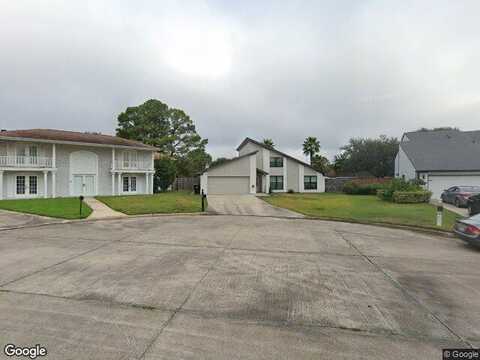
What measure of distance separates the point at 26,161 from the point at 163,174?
12478 mm

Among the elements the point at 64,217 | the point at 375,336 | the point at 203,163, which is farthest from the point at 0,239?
the point at 203,163

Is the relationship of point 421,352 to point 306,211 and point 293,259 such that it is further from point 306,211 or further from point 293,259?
point 306,211

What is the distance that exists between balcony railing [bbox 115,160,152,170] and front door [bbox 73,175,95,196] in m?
2.61

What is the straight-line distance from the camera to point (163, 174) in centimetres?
2975

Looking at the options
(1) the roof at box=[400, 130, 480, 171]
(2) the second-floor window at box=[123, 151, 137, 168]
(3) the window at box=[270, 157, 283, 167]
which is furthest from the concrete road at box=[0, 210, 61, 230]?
(1) the roof at box=[400, 130, 480, 171]

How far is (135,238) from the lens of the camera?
8.46 m

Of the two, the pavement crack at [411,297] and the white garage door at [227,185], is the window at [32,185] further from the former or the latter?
the pavement crack at [411,297]

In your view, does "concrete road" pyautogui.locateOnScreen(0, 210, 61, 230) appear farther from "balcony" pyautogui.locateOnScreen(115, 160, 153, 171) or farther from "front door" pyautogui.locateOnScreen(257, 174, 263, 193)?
"front door" pyautogui.locateOnScreen(257, 174, 263, 193)

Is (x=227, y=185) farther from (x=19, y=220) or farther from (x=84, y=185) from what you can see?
(x=19, y=220)

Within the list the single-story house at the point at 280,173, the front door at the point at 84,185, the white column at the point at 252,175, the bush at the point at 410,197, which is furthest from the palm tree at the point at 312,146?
the front door at the point at 84,185

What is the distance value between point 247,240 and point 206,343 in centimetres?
556

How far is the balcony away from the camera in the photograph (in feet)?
82.9

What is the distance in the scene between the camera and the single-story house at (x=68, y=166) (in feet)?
Result: 68.2

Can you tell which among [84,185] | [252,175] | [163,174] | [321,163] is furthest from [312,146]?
[84,185]
